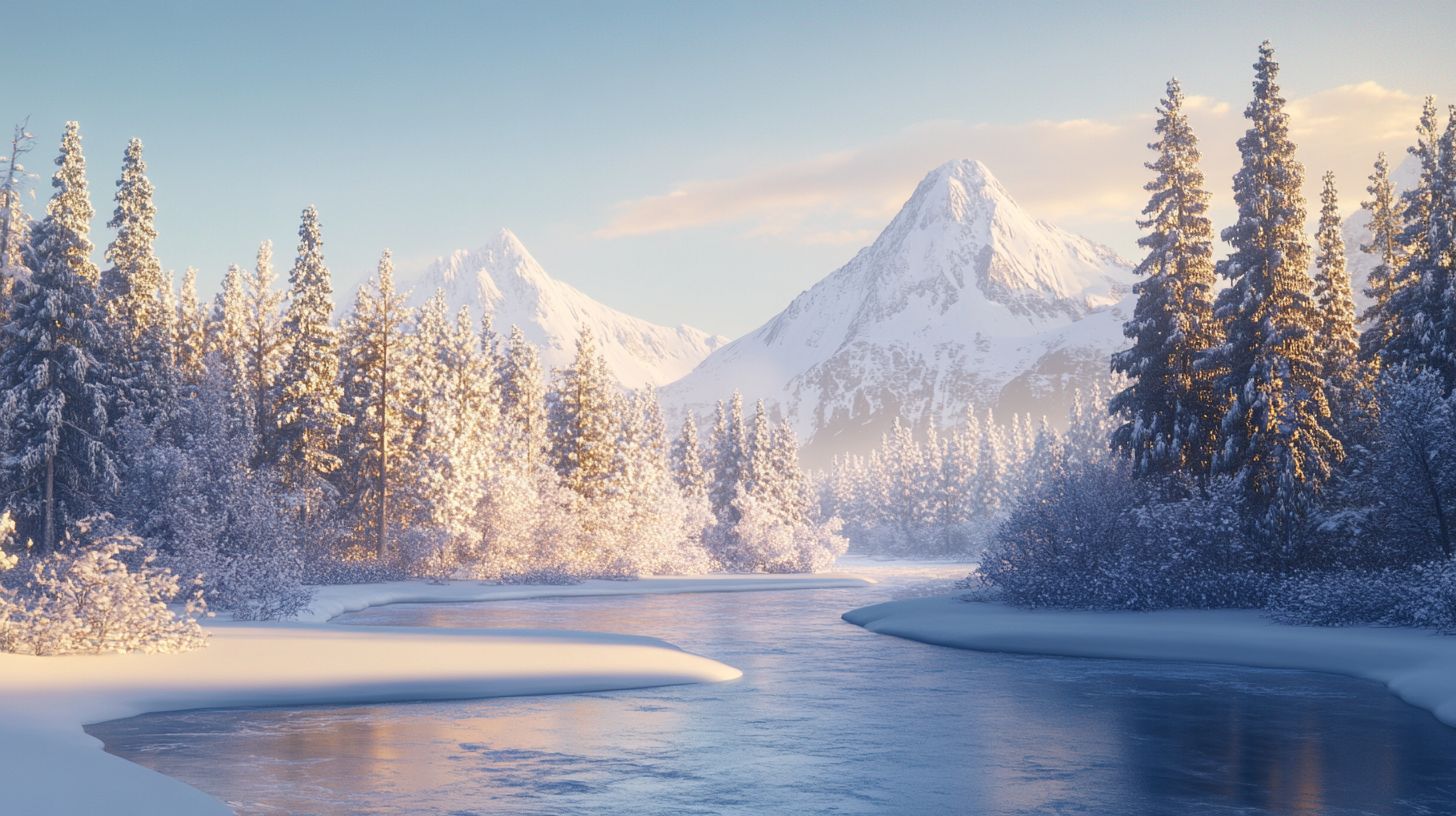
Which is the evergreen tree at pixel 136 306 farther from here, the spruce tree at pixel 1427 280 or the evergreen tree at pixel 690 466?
the spruce tree at pixel 1427 280

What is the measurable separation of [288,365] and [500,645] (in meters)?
36.7

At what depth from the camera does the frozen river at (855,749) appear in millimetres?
12203

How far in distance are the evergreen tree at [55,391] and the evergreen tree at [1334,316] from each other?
44.2 meters

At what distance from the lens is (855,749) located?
1523cm

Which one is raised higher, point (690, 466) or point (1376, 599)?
point (690, 466)

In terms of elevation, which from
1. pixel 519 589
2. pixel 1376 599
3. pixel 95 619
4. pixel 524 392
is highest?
pixel 524 392

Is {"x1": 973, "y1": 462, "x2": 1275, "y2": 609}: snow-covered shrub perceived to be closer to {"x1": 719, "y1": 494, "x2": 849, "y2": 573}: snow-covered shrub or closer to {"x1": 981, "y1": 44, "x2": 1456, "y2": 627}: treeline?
{"x1": 981, "y1": 44, "x2": 1456, "y2": 627}: treeline

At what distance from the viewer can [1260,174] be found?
1329 inches

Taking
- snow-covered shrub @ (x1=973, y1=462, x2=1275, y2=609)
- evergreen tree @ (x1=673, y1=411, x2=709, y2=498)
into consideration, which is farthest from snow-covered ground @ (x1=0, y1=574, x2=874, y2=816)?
evergreen tree @ (x1=673, y1=411, x2=709, y2=498)

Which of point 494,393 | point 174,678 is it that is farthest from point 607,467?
point 174,678

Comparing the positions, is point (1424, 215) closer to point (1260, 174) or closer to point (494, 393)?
point (1260, 174)

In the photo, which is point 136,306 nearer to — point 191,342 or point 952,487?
point 191,342

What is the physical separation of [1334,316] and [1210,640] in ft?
64.9

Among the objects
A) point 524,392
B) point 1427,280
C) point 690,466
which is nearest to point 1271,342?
point 1427,280
